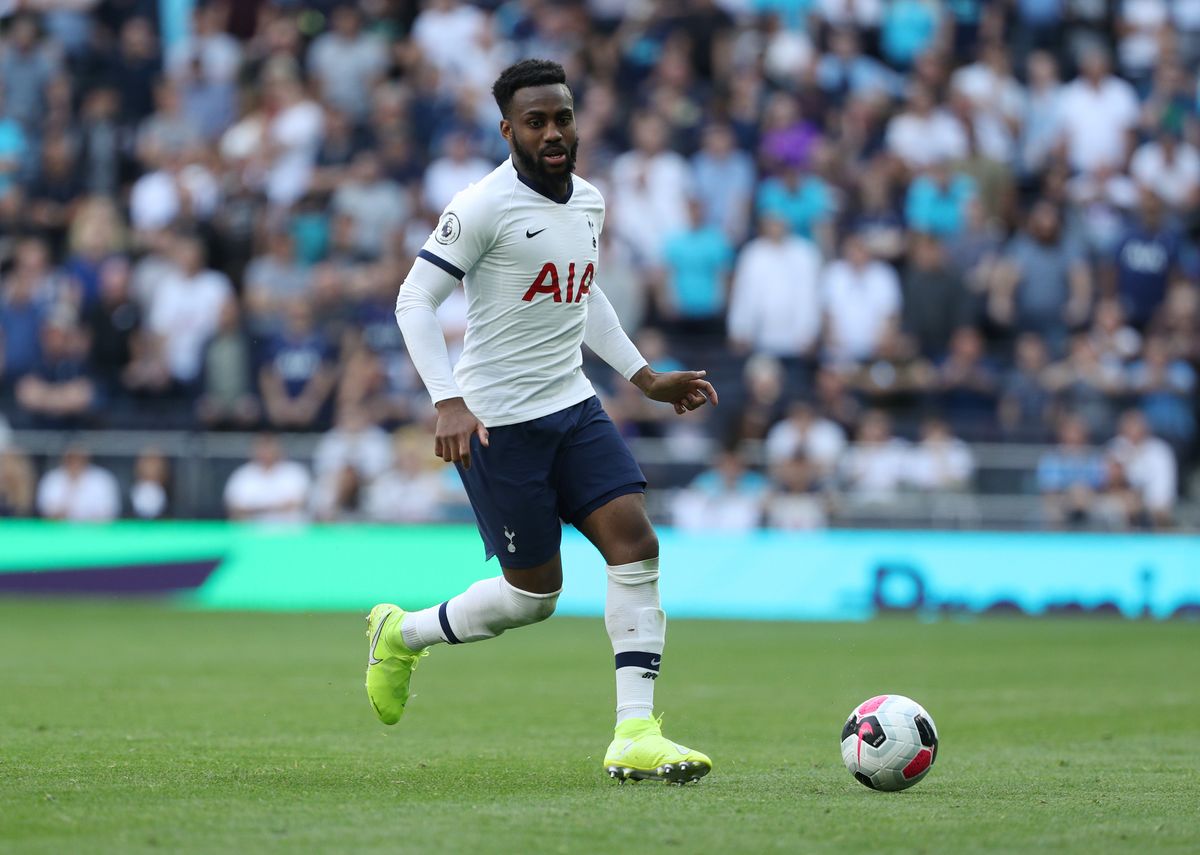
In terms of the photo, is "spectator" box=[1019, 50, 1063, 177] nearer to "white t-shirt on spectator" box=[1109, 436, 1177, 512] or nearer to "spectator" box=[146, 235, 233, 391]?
"white t-shirt on spectator" box=[1109, 436, 1177, 512]

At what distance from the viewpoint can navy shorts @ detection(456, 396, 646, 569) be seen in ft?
24.5

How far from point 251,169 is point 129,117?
7.49 feet

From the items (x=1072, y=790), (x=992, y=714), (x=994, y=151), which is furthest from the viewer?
(x=994, y=151)

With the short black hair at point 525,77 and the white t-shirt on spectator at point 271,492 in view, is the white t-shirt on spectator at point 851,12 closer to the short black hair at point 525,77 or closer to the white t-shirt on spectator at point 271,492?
the white t-shirt on spectator at point 271,492

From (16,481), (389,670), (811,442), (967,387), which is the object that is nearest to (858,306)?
(967,387)

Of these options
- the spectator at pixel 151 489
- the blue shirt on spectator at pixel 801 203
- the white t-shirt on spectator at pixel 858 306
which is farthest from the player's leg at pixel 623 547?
the blue shirt on spectator at pixel 801 203

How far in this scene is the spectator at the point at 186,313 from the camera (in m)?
20.1

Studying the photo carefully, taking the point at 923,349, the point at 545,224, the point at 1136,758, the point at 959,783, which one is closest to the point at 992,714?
the point at 1136,758

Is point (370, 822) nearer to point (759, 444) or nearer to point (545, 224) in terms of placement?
point (545, 224)

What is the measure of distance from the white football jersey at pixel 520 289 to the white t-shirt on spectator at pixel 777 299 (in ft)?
38.8

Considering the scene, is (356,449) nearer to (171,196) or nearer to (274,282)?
(274,282)

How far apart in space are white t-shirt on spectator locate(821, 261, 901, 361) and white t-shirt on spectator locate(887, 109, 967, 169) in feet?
6.25

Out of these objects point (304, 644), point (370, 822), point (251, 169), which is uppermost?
point (251, 169)

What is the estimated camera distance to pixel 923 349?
19.5 meters
